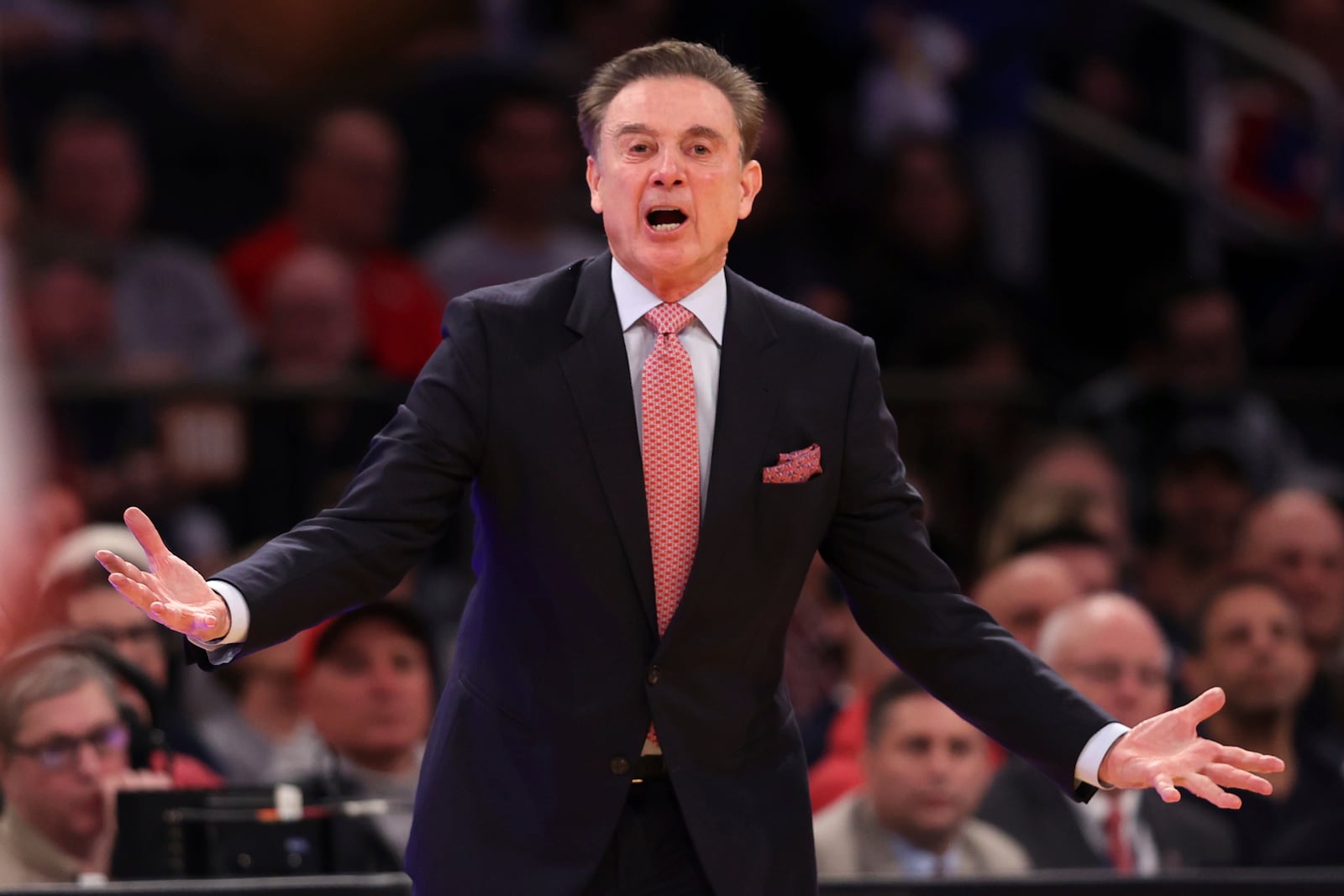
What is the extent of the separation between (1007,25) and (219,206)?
322 centimetres

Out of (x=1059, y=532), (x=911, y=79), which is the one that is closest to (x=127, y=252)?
(x=1059, y=532)

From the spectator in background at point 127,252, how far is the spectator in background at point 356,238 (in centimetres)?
18

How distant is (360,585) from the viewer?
2598mm

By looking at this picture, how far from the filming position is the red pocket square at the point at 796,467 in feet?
8.83

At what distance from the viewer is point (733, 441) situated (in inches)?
106

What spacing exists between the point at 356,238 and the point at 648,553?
456 cm

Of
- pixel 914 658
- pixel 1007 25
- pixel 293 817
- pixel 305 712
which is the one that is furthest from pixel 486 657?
pixel 1007 25

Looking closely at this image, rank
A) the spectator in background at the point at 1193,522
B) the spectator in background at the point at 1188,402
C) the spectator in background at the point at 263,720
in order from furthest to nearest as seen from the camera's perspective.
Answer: the spectator in background at the point at 1188,402
the spectator in background at the point at 1193,522
the spectator in background at the point at 263,720

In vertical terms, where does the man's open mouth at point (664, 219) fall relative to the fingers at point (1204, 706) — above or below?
above

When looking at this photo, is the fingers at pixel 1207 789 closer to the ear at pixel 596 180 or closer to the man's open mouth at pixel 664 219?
the man's open mouth at pixel 664 219

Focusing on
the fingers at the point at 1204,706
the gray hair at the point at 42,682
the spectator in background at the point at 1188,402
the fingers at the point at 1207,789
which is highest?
the spectator in background at the point at 1188,402

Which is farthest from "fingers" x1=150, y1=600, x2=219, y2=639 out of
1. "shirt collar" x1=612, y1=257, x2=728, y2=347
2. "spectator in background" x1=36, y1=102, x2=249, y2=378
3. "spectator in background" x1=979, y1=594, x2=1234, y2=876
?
"spectator in background" x1=36, y1=102, x2=249, y2=378

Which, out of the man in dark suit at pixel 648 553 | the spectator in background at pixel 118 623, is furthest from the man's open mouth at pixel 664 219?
the spectator in background at pixel 118 623

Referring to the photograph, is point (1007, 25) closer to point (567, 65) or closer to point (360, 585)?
point (567, 65)
